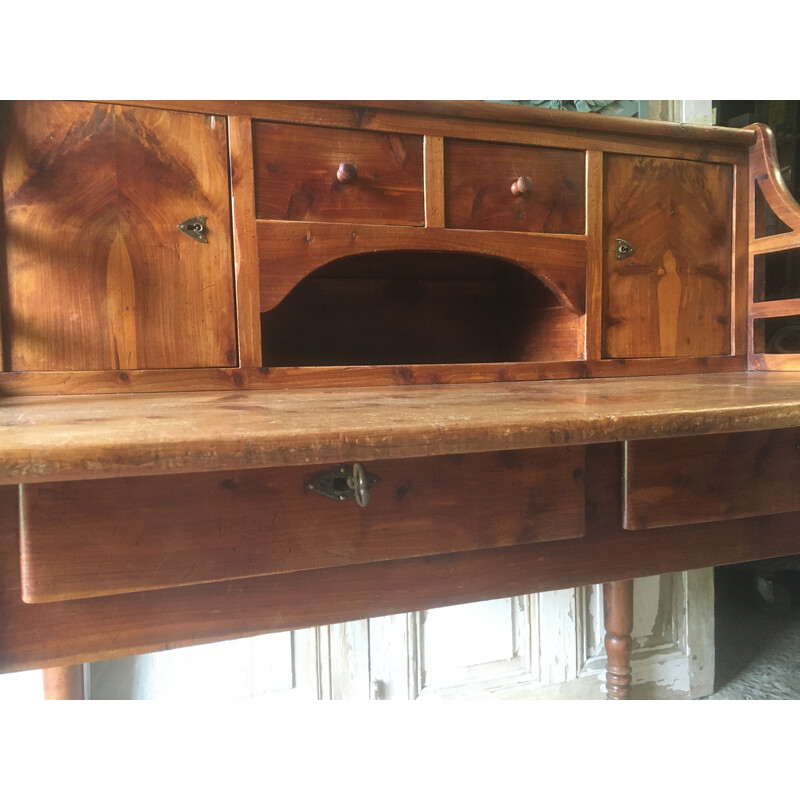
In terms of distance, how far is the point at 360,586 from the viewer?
59 centimetres

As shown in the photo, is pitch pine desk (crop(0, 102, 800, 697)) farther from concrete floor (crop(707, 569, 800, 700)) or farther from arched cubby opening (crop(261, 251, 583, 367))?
concrete floor (crop(707, 569, 800, 700))

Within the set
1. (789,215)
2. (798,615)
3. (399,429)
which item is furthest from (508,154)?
(798,615)

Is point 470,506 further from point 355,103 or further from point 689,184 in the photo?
point 689,184

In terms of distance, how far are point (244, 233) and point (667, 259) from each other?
2.25ft

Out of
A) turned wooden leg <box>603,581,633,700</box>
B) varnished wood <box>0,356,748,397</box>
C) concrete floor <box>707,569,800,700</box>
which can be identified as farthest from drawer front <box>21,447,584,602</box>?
concrete floor <box>707,569,800,700</box>

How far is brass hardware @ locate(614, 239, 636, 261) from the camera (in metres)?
0.95

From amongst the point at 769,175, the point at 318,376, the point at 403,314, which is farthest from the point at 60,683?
the point at 769,175

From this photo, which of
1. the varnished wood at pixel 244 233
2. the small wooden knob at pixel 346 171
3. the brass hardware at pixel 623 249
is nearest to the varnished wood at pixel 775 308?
the brass hardware at pixel 623 249

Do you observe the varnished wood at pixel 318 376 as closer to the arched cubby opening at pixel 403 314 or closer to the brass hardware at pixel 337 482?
the arched cubby opening at pixel 403 314

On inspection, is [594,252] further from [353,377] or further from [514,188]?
[353,377]

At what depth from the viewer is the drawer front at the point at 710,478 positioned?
2.10 ft

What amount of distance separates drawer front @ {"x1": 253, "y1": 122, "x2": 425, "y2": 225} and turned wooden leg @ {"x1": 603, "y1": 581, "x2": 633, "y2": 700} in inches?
36.2

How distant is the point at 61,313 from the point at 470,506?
55 cm

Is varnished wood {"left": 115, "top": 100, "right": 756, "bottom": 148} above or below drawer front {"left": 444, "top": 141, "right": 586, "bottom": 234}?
above
